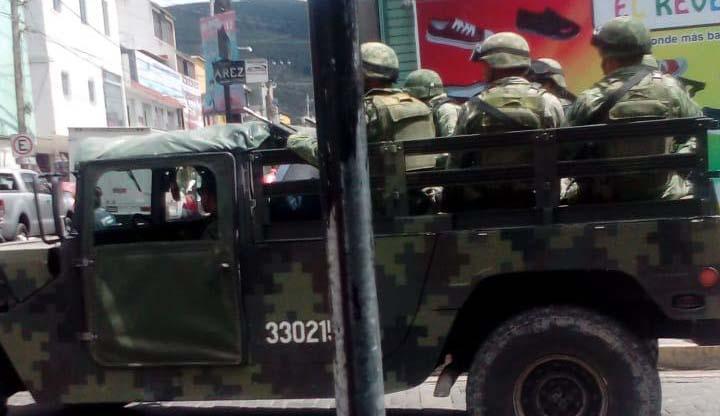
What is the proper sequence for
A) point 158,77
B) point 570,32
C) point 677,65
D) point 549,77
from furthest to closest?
point 158,77 < point 570,32 < point 677,65 < point 549,77

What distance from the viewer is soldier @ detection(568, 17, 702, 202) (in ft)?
12.9

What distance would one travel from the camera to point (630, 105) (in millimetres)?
4008

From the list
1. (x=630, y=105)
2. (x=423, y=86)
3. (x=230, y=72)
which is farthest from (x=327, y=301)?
(x=230, y=72)

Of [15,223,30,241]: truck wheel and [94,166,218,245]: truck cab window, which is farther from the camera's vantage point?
[15,223,30,241]: truck wheel

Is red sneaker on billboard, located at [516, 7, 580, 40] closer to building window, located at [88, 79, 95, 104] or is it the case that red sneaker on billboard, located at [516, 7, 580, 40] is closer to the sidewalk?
the sidewalk

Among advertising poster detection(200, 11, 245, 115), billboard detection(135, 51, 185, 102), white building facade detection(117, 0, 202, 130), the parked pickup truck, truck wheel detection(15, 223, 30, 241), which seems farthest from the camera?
white building facade detection(117, 0, 202, 130)

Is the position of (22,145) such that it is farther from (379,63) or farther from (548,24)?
(379,63)

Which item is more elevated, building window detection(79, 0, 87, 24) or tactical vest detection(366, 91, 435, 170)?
building window detection(79, 0, 87, 24)

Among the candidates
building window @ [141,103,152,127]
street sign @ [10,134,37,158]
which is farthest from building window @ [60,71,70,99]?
street sign @ [10,134,37,158]

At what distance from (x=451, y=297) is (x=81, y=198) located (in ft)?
6.59

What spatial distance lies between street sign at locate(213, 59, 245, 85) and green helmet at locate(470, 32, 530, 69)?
599 centimetres

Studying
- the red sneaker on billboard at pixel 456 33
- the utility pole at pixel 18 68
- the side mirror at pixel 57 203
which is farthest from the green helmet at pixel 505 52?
the utility pole at pixel 18 68

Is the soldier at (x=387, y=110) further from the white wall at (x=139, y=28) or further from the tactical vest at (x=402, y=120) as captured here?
the white wall at (x=139, y=28)

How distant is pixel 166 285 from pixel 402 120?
149cm
